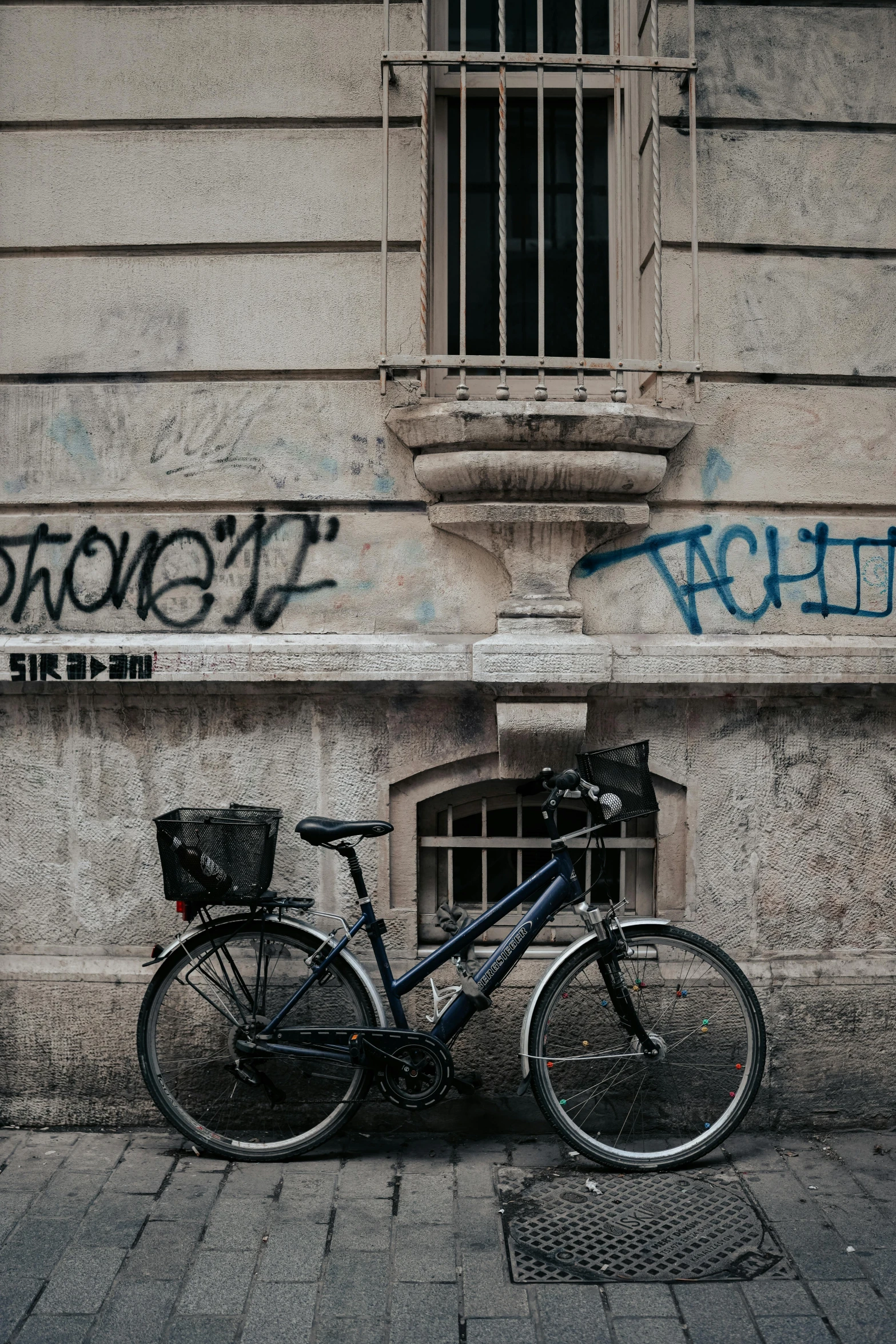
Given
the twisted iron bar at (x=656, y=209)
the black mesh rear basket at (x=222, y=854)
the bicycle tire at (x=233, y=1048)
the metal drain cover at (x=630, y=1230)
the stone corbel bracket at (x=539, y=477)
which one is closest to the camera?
the metal drain cover at (x=630, y=1230)

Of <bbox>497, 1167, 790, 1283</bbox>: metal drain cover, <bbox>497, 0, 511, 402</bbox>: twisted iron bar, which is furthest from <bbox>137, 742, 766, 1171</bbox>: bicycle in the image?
<bbox>497, 0, 511, 402</bbox>: twisted iron bar

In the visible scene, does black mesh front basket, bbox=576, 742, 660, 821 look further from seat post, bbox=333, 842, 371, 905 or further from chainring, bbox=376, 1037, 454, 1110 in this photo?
chainring, bbox=376, 1037, 454, 1110

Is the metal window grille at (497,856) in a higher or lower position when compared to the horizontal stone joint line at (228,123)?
lower

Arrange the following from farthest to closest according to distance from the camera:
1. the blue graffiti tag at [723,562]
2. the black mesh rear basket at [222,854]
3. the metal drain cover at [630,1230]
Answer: the blue graffiti tag at [723,562] < the black mesh rear basket at [222,854] < the metal drain cover at [630,1230]

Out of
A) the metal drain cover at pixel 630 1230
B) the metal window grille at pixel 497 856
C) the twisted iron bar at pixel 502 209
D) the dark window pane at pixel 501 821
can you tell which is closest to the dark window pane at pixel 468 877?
the metal window grille at pixel 497 856

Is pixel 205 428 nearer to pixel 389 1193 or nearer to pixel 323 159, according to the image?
pixel 323 159

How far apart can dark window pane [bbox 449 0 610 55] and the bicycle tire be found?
141 inches

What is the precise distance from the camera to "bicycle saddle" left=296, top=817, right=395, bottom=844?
4047 millimetres

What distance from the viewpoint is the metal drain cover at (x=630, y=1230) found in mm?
3430

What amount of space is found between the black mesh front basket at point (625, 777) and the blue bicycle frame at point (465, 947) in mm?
268

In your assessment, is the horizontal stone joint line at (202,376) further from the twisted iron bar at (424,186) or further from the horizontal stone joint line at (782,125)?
the horizontal stone joint line at (782,125)

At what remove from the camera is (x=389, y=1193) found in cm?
392

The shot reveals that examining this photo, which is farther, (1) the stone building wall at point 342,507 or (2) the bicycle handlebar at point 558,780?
(1) the stone building wall at point 342,507

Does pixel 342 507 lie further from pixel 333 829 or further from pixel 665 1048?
pixel 665 1048
